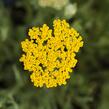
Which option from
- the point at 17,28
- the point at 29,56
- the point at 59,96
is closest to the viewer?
the point at 29,56

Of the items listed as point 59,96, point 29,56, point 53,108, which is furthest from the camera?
point 59,96

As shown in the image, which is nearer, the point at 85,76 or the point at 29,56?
the point at 29,56

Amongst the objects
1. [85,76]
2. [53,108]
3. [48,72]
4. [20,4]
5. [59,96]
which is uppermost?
[20,4]

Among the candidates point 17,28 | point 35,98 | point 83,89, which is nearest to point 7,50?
point 17,28

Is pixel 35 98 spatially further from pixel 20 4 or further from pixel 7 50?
pixel 20 4

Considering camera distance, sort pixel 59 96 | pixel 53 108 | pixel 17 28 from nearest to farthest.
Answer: pixel 53 108, pixel 59 96, pixel 17 28

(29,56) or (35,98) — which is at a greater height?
(35,98)

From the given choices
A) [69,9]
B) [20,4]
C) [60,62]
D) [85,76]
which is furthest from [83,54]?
[60,62]

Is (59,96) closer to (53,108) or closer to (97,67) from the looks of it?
Answer: (53,108)

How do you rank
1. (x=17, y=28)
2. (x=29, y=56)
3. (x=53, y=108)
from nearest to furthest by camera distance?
(x=29, y=56), (x=53, y=108), (x=17, y=28)
